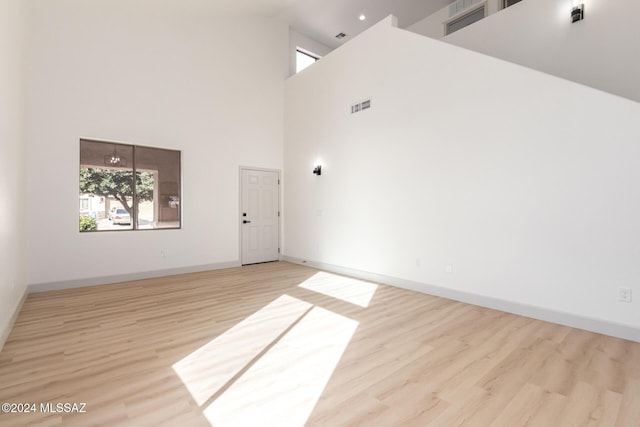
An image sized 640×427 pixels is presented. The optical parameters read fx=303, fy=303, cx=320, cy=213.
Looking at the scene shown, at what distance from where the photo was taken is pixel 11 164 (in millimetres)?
3262

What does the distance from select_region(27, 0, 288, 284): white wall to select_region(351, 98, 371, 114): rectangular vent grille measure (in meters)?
2.32

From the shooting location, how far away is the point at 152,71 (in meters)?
5.55

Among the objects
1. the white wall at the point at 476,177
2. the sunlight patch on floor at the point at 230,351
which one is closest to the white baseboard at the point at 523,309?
the white wall at the point at 476,177

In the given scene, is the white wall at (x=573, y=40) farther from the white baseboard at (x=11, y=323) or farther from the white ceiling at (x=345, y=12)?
the white baseboard at (x=11, y=323)

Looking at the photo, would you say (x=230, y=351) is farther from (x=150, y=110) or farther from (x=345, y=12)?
(x=345, y=12)

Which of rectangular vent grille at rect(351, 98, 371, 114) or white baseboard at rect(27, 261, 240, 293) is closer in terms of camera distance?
white baseboard at rect(27, 261, 240, 293)

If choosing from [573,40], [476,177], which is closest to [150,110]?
[476,177]

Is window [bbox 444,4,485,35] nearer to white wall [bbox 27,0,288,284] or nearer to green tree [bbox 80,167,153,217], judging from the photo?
white wall [bbox 27,0,288,284]

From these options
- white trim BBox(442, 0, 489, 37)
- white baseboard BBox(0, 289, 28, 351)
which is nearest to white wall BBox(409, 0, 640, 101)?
white trim BBox(442, 0, 489, 37)

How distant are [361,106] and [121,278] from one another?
5247mm

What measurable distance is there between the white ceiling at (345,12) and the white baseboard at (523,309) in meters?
5.83

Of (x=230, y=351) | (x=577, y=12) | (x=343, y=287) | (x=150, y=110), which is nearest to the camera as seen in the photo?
(x=230, y=351)

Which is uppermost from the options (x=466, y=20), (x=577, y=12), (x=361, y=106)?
(x=466, y=20)

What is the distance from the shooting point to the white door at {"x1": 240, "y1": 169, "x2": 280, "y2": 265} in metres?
6.85
